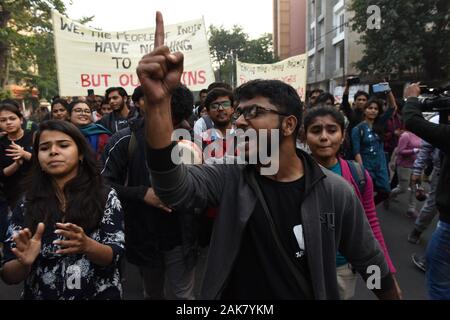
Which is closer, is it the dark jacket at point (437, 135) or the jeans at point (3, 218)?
the dark jacket at point (437, 135)

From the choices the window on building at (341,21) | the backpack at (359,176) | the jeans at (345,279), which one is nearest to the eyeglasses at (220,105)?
the backpack at (359,176)

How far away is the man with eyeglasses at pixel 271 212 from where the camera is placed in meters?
1.55

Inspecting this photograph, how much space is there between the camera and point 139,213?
110 inches

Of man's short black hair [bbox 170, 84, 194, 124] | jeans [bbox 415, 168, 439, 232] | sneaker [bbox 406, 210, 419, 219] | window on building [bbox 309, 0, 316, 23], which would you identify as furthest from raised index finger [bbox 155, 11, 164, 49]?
window on building [bbox 309, 0, 316, 23]

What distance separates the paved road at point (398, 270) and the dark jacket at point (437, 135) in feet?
4.21

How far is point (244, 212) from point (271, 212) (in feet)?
0.38

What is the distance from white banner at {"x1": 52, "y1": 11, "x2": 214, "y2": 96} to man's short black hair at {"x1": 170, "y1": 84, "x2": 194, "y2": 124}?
3192 mm

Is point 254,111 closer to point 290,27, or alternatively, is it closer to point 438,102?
point 438,102

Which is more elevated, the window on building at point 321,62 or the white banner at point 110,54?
the window on building at point 321,62

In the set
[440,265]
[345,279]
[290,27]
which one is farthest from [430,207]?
[290,27]

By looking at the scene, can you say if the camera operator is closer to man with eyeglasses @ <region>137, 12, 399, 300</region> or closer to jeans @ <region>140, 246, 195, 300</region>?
man with eyeglasses @ <region>137, 12, 399, 300</region>

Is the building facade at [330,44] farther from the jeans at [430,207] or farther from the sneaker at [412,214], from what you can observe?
the jeans at [430,207]

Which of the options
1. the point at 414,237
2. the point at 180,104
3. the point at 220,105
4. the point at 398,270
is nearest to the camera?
the point at 180,104
